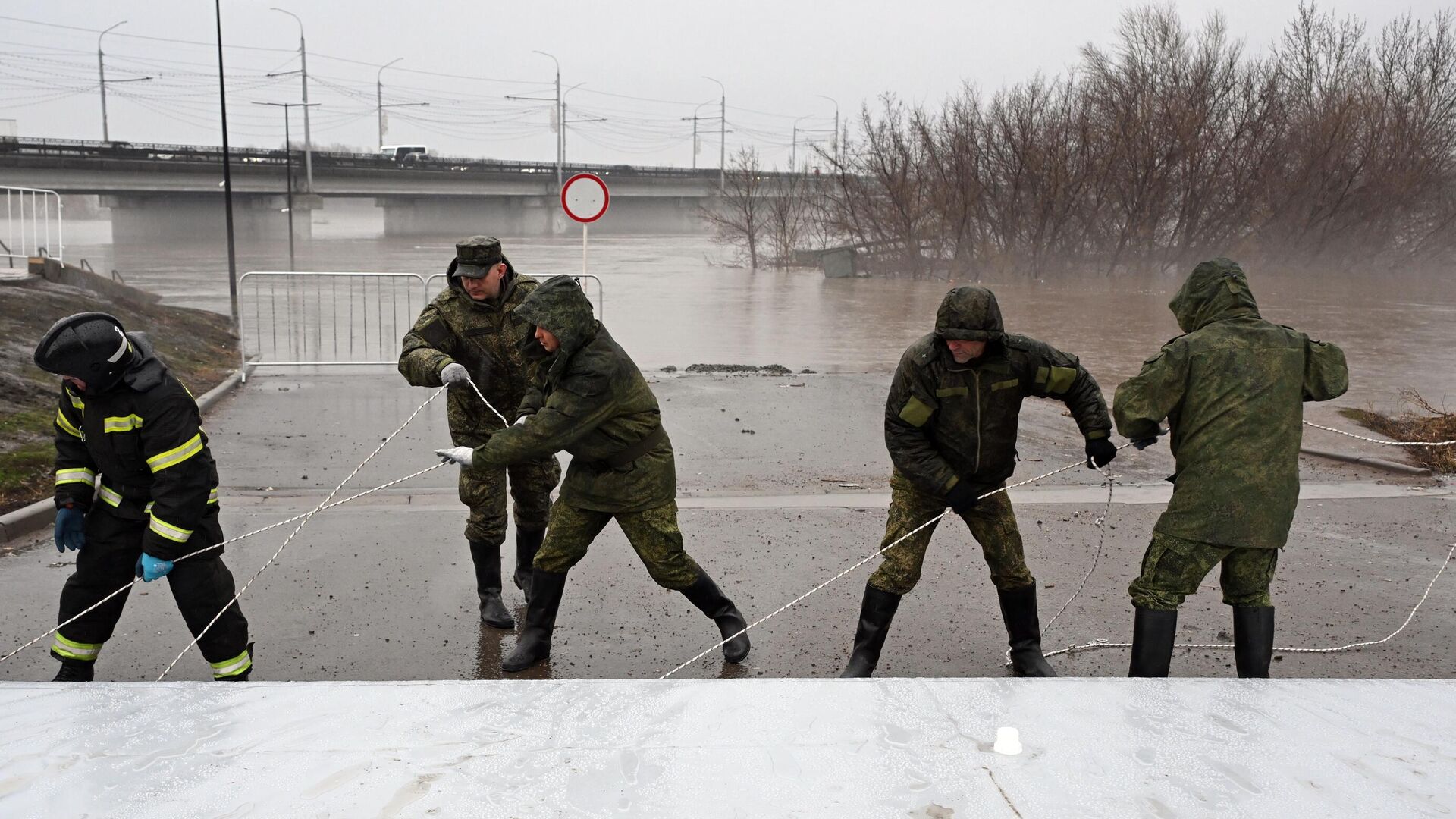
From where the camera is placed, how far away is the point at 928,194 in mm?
37094

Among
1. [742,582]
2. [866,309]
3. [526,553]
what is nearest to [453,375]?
[526,553]

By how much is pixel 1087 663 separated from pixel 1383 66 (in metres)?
45.4

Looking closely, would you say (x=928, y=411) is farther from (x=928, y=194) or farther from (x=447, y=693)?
(x=928, y=194)

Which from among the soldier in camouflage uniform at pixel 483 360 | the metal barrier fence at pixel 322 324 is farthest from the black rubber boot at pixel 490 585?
the metal barrier fence at pixel 322 324

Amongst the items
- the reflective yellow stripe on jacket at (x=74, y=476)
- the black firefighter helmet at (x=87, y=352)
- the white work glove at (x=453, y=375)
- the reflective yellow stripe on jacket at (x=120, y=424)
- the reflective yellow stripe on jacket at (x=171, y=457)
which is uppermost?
the black firefighter helmet at (x=87, y=352)

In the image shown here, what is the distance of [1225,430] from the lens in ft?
13.0

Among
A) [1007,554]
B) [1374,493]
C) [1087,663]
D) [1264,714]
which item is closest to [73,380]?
Answer: [1007,554]

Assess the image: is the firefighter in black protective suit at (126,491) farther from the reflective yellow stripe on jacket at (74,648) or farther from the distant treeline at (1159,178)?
the distant treeline at (1159,178)

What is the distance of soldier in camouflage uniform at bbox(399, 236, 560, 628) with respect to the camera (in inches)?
210

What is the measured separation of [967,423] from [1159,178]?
3438 cm

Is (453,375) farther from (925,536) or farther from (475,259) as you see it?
(925,536)

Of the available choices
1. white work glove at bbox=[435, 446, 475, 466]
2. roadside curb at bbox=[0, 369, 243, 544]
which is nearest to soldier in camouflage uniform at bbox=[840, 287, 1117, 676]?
white work glove at bbox=[435, 446, 475, 466]

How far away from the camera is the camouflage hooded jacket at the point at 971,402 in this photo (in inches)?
172

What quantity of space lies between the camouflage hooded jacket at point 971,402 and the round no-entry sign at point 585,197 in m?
8.58
